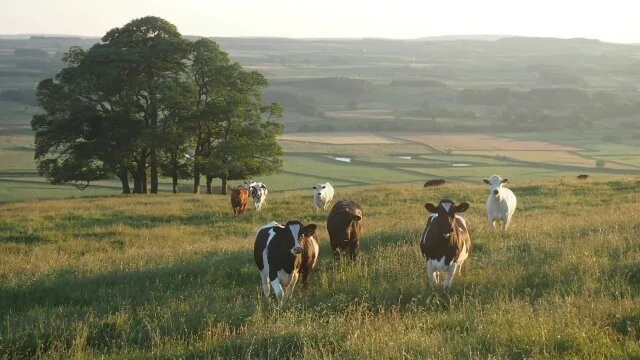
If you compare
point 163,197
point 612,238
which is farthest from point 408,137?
point 612,238

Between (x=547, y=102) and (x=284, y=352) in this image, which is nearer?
(x=284, y=352)

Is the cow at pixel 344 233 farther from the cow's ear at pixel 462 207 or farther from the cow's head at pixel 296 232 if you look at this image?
the cow's ear at pixel 462 207

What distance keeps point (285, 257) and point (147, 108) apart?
2865 centimetres

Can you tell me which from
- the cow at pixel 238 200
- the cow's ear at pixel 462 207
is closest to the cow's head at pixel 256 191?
the cow at pixel 238 200

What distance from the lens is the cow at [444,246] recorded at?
454 inches

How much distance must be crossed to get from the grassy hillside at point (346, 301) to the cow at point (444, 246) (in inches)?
10.6

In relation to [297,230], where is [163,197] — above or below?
below

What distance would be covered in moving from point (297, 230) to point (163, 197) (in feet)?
78.0

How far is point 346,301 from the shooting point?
34.6 feet

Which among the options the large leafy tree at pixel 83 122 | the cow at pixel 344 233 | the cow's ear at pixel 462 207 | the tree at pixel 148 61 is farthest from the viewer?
the large leafy tree at pixel 83 122

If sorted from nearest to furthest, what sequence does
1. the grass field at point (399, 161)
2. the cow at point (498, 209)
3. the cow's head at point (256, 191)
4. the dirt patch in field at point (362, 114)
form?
the cow at point (498, 209)
the cow's head at point (256, 191)
the grass field at point (399, 161)
the dirt patch in field at point (362, 114)

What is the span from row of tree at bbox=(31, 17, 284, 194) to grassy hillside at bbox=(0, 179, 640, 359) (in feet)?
59.5

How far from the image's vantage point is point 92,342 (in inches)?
361

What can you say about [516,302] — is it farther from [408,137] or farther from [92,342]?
[408,137]
